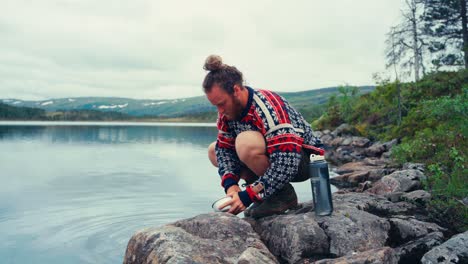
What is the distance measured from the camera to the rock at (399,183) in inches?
261

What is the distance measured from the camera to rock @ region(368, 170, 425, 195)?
6617mm

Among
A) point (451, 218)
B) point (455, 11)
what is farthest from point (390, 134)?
point (451, 218)

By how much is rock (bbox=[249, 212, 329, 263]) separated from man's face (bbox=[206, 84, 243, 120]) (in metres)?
1.22

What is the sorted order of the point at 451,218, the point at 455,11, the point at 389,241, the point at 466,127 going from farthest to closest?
the point at 455,11, the point at 466,127, the point at 451,218, the point at 389,241

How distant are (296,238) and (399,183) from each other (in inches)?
144

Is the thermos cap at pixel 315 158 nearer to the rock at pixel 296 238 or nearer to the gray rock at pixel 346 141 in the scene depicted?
the rock at pixel 296 238

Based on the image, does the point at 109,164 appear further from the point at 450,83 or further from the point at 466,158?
the point at 450,83

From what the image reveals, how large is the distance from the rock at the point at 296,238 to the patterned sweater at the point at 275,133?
0.35 metres

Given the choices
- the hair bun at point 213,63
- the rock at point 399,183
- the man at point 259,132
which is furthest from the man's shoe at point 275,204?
the rock at point 399,183

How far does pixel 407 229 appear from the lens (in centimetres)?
414

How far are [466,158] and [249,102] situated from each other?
401cm

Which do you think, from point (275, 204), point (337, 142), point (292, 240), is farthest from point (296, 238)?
point (337, 142)

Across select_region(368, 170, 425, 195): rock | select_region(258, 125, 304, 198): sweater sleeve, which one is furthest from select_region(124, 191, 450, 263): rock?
select_region(368, 170, 425, 195): rock

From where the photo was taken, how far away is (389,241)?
13.1 ft
